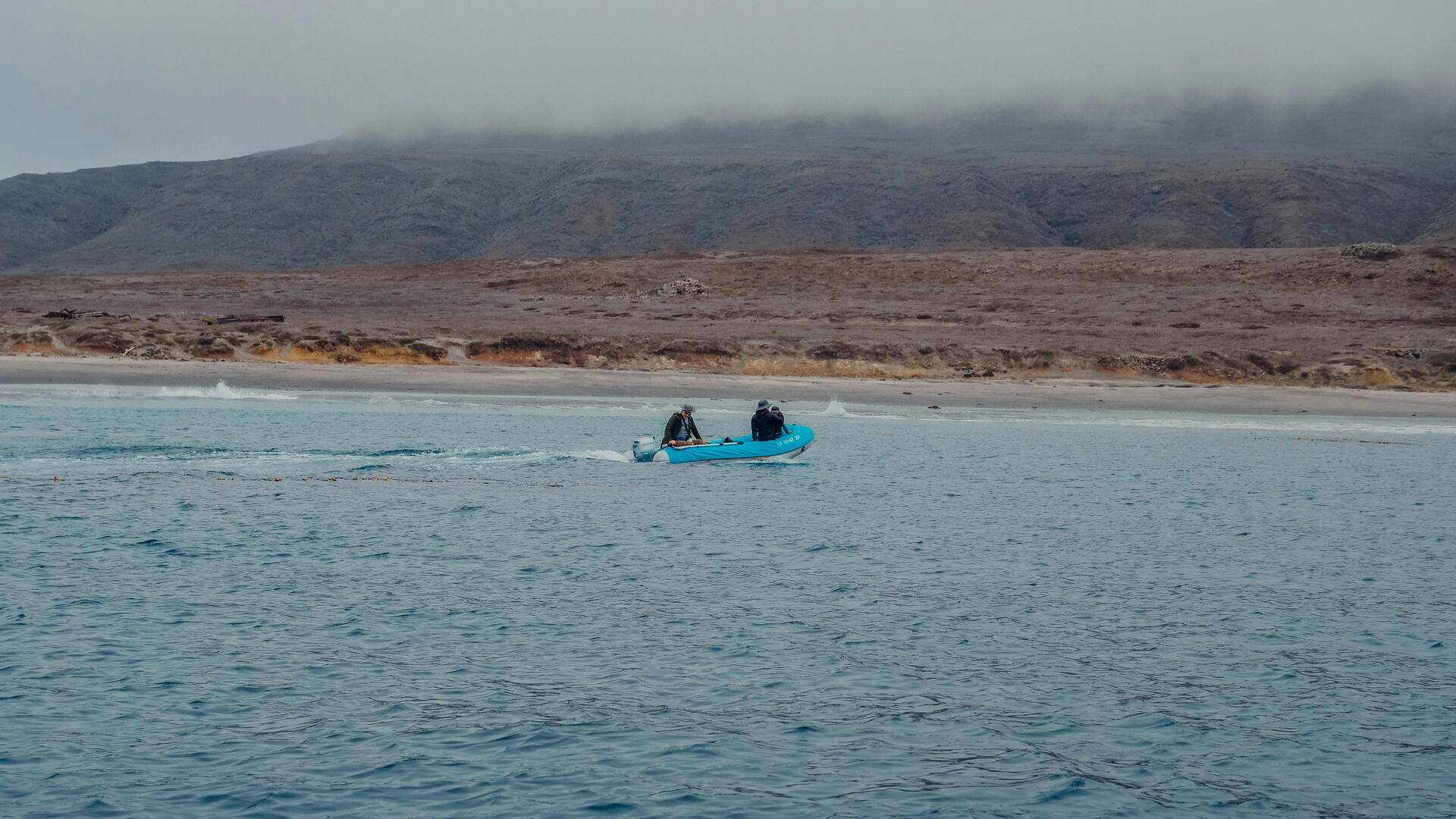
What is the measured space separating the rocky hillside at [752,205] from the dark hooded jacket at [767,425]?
11100cm

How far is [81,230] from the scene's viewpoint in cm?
18450

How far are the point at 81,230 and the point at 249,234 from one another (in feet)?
94.7

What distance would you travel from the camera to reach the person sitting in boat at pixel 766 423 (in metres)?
34.1

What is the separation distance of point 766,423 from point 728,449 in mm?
1190

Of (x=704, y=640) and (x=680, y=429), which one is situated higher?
(x=680, y=429)

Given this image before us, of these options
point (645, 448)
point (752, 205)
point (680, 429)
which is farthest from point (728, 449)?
point (752, 205)

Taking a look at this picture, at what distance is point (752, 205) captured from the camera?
167125 millimetres

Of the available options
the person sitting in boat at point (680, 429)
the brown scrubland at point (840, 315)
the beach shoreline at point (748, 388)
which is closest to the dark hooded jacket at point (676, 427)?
the person sitting in boat at point (680, 429)

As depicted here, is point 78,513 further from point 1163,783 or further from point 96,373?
point 96,373

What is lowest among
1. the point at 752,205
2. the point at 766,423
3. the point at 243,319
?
the point at 766,423

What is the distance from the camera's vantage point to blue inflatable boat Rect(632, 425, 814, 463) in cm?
3344

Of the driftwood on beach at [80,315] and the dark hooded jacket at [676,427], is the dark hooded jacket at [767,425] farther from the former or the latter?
the driftwood on beach at [80,315]

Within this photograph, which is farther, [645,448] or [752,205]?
[752,205]

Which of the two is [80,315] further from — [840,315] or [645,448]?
[645,448]
